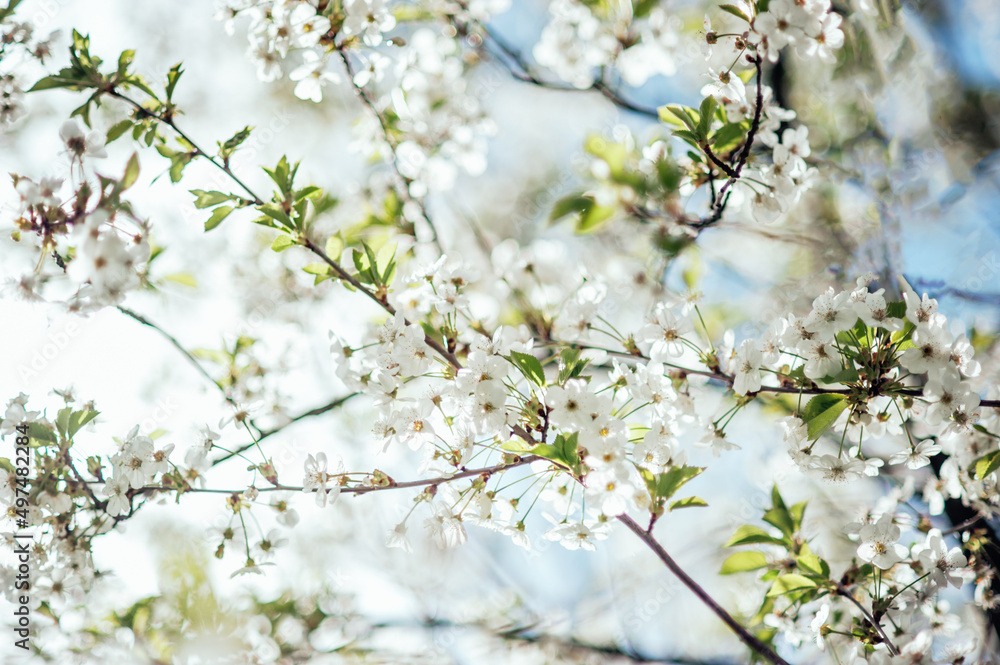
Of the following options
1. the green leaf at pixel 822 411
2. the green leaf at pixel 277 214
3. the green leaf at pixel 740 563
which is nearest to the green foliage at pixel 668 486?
the green leaf at pixel 822 411

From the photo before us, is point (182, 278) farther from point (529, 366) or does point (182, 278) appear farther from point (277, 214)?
point (529, 366)

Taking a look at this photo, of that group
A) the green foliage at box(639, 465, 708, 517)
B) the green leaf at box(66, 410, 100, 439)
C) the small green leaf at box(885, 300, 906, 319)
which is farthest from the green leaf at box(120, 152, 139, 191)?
the small green leaf at box(885, 300, 906, 319)

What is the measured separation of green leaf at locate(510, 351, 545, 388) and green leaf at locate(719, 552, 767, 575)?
0.79 m

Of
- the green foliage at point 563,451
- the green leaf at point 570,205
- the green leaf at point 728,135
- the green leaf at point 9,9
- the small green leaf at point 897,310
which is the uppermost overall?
the green leaf at point 9,9

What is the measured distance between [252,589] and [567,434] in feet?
7.03

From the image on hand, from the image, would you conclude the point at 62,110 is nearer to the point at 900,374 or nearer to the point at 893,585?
the point at 900,374

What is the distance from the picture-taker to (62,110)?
3123 mm

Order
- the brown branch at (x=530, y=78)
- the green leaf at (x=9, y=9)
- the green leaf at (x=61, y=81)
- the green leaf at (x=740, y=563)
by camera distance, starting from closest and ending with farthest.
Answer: the green leaf at (x=61, y=81) < the green leaf at (x=9, y=9) < the green leaf at (x=740, y=563) < the brown branch at (x=530, y=78)

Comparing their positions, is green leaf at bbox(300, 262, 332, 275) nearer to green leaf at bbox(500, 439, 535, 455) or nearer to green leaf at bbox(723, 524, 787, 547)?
green leaf at bbox(500, 439, 535, 455)

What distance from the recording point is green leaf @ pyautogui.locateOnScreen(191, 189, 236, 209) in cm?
130

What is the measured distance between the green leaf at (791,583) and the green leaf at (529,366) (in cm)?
82

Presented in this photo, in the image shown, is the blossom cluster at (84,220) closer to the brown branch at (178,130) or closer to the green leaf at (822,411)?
the brown branch at (178,130)

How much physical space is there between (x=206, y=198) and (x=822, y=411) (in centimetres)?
142

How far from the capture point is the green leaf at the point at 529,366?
3.86ft
